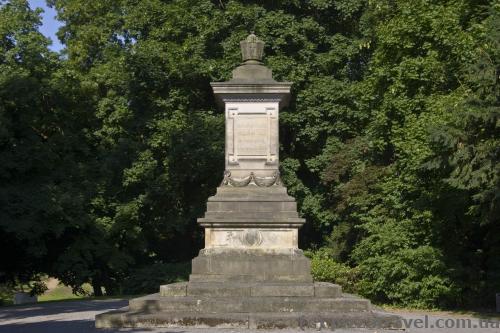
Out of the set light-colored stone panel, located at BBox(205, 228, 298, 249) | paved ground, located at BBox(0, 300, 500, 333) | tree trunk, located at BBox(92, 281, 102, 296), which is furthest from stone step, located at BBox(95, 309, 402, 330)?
tree trunk, located at BBox(92, 281, 102, 296)

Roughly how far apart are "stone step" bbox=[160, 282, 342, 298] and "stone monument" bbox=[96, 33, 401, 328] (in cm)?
2

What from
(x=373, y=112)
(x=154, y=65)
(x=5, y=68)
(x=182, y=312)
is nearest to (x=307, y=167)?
(x=373, y=112)

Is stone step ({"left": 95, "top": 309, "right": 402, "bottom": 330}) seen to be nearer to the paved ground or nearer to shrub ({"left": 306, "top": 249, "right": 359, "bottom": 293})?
the paved ground

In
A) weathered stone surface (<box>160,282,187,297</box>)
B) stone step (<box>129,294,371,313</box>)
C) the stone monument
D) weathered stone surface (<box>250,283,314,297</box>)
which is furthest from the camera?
weathered stone surface (<box>160,282,187,297</box>)

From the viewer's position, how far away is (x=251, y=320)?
42.8ft

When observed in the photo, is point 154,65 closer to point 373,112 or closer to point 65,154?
point 65,154

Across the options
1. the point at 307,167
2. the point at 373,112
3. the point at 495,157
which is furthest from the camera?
the point at 307,167

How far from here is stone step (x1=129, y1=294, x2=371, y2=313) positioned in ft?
45.6

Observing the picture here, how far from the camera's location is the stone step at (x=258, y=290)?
48.0 ft

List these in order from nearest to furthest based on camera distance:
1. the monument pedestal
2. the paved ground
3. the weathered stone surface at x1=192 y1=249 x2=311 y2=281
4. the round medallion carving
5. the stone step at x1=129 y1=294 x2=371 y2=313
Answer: the paved ground
the monument pedestal
the stone step at x1=129 y1=294 x2=371 y2=313
the weathered stone surface at x1=192 y1=249 x2=311 y2=281
the round medallion carving

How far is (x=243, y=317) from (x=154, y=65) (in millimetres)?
16811

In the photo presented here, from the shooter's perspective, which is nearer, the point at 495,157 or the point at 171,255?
the point at 495,157

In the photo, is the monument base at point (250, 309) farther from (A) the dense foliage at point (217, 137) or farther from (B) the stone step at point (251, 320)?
(A) the dense foliage at point (217, 137)

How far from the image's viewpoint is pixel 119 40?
31.3m
